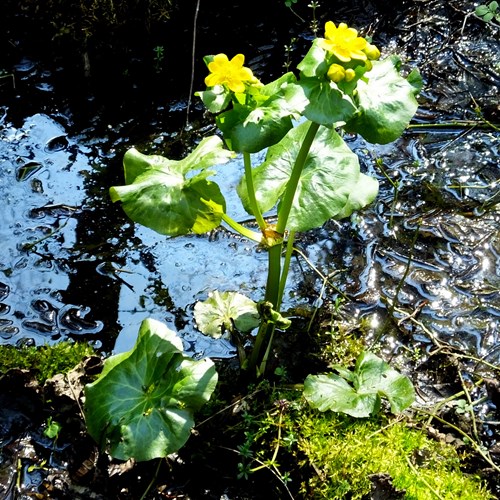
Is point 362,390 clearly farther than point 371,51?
Yes

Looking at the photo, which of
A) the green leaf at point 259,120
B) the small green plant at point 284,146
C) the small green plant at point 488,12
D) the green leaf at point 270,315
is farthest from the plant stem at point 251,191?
the small green plant at point 488,12

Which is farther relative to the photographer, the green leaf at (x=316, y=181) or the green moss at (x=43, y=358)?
the green moss at (x=43, y=358)

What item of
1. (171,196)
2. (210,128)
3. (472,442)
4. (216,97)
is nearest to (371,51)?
(216,97)

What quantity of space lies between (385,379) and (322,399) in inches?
9.9

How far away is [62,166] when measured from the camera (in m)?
3.56

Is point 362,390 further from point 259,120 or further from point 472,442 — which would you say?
point 259,120

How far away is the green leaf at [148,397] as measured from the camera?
2117mm

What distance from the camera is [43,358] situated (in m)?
2.63

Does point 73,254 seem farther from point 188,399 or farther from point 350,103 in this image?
point 350,103

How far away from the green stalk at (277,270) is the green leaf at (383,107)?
16 cm

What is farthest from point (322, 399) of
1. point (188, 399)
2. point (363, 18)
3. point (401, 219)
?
point (363, 18)

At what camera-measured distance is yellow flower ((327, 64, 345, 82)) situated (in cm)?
194

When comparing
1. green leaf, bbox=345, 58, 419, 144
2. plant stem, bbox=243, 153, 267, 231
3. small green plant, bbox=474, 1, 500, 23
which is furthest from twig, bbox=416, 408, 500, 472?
small green plant, bbox=474, 1, 500, 23

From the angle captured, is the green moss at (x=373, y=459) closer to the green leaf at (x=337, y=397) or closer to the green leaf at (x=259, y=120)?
the green leaf at (x=337, y=397)
